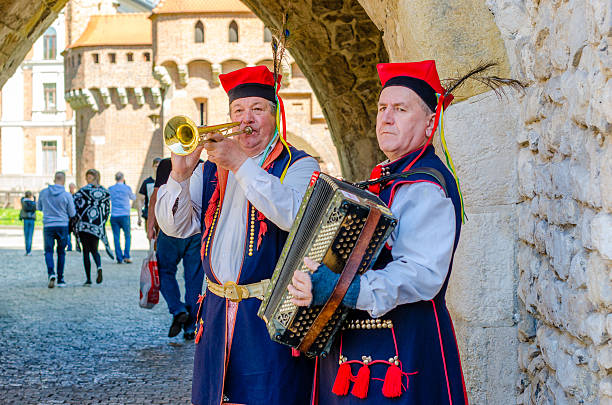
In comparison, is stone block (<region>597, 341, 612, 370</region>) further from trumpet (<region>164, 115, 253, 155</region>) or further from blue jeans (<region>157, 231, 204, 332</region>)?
blue jeans (<region>157, 231, 204, 332</region>)

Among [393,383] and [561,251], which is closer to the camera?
[393,383]

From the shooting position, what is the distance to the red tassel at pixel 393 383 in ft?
7.75

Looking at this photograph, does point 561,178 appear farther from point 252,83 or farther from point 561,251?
point 252,83

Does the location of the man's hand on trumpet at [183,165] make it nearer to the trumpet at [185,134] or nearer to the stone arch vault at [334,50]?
the trumpet at [185,134]

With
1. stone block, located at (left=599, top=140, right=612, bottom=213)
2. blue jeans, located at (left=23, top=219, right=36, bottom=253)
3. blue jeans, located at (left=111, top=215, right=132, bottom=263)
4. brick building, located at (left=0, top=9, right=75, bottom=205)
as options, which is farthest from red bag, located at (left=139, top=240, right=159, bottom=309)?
brick building, located at (left=0, top=9, right=75, bottom=205)

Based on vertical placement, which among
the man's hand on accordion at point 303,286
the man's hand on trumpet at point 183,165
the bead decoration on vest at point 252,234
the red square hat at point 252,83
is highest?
the red square hat at point 252,83

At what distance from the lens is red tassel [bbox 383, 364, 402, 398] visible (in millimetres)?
2361

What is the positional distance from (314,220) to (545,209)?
1147 mm

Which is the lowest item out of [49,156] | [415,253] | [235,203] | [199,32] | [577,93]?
[415,253]

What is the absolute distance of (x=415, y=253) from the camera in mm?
2359

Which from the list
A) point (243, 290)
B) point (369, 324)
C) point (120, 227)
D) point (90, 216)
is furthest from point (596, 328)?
point (120, 227)

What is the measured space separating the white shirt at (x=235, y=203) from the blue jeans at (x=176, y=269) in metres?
3.20

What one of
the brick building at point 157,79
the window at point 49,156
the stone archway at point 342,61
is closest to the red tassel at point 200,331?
the stone archway at point 342,61

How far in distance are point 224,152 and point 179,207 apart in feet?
1.63
